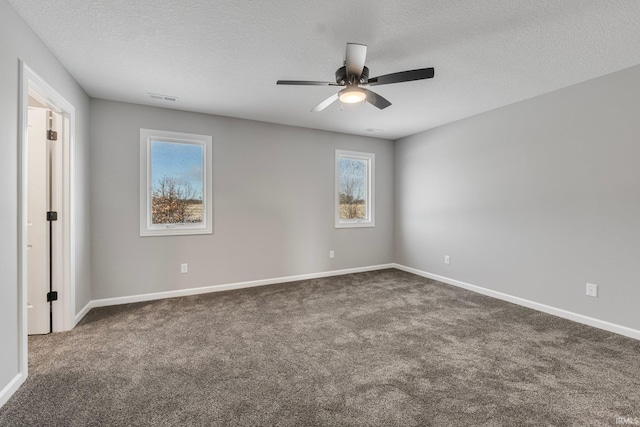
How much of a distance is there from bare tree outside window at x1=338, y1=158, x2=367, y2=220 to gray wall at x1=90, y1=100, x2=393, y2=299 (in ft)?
0.87

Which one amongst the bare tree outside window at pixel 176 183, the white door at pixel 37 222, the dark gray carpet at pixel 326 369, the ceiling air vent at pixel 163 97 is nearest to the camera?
the dark gray carpet at pixel 326 369

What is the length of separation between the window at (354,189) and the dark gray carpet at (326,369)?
2131 mm

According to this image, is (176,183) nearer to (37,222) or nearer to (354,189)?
(37,222)

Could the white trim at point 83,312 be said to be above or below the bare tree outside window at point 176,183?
below

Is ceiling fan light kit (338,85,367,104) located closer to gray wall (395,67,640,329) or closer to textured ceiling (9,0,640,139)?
textured ceiling (9,0,640,139)

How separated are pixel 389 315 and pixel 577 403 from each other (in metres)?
1.70

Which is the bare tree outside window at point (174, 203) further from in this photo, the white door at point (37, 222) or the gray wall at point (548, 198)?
the gray wall at point (548, 198)

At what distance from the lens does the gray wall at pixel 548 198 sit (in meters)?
2.81

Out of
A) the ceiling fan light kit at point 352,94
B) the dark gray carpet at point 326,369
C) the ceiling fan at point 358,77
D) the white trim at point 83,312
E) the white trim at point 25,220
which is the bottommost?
the dark gray carpet at point 326,369

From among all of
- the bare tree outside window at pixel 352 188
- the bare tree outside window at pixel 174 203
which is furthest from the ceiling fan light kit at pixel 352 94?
the bare tree outside window at pixel 352 188

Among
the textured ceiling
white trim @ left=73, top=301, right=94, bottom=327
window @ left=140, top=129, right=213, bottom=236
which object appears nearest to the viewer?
the textured ceiling

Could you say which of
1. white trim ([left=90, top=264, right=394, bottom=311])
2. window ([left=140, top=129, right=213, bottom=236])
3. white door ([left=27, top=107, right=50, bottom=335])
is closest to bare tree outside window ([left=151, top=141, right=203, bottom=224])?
window ([left=140, top=129, right=213, bottom=236])

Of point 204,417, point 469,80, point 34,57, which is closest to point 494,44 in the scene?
point 469,80

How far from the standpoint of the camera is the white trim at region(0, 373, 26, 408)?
1767mm
